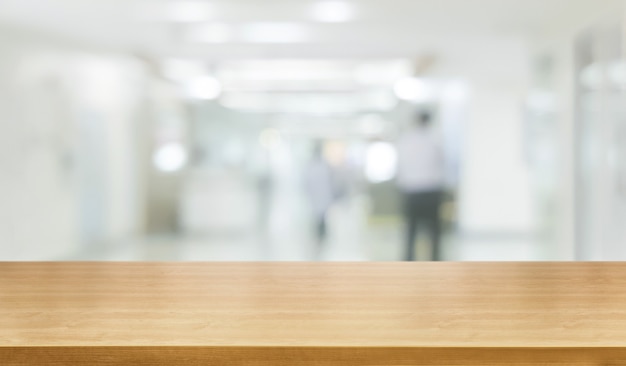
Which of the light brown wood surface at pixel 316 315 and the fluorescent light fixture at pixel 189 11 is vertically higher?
the fluorescent light fixture at pixel 189 11

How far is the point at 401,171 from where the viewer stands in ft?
23.4

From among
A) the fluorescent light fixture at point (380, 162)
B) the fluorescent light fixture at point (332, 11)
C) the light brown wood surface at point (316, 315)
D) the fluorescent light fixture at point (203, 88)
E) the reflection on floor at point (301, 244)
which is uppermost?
the fluorescent light fixture at point (332, 11)

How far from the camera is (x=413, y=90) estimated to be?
10203 mm

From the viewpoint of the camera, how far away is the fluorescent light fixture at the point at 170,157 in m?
9.95

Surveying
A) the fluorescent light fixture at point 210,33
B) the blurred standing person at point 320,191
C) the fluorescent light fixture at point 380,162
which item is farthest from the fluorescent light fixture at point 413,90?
the fluorescent light fixture at point 210,33

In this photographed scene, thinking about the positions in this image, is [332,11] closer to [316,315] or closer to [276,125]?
[276,125]

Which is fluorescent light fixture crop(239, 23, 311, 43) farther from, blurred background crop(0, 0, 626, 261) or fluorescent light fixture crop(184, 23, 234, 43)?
fluorescent light fixture crop(184, 23, 234, 43)

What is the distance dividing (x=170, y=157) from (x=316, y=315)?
929 centimetres

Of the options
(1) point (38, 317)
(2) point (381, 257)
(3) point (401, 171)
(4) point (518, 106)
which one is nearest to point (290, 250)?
(2) point (381, 257)

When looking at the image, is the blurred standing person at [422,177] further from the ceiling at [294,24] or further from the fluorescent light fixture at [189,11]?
the fluorescent light fixture at [189,11]

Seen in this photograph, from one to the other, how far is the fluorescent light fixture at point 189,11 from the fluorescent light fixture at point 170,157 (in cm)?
198

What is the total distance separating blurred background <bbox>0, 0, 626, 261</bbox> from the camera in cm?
813

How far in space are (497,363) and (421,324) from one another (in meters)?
0.12

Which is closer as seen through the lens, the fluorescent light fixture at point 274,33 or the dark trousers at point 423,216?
the dark trousers at point 423,216
